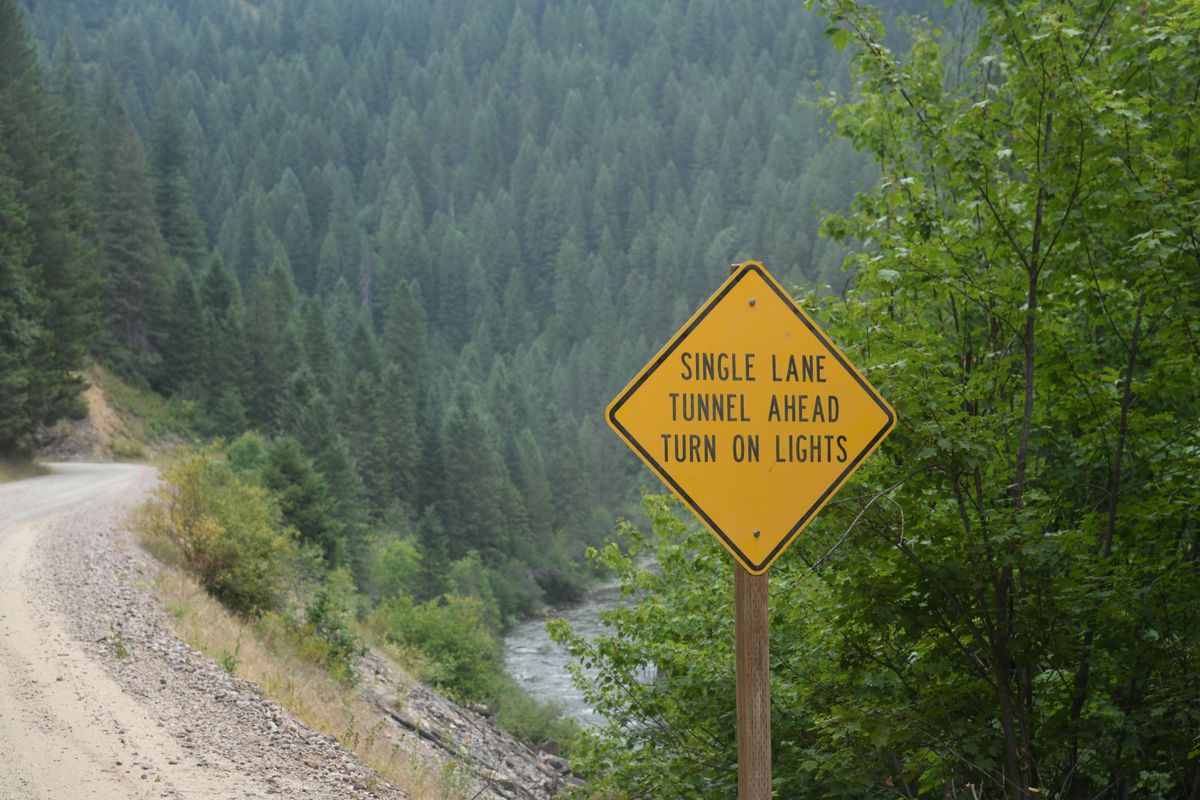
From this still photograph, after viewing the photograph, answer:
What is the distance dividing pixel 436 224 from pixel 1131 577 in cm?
15421

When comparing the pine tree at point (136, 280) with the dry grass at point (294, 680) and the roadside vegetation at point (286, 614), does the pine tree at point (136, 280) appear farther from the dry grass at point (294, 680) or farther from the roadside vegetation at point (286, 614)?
the dry grass at point (294, 680)

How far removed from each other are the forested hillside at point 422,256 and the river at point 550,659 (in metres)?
3.53

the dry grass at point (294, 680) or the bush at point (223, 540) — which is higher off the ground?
the bush at point (223, 540)

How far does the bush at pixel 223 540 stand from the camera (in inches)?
640

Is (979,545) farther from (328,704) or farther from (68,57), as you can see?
(68,57)

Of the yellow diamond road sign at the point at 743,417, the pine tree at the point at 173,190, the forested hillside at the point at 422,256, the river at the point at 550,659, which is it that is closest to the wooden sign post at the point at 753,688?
the yellow diamond road sign at the point at 743,417

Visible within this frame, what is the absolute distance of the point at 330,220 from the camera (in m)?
154

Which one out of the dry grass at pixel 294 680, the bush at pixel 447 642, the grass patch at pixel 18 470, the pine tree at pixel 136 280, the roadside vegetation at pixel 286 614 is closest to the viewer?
the dry grass at pixel 294 680

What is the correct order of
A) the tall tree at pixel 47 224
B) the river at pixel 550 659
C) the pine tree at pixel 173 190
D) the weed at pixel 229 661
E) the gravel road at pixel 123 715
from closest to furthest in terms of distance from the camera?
the gravel road at pixel 123 715 < the weed at pixel 229 661 < the river at pixel 550 659 < the tall tree at pixel 47 224 < the pine tree at pixel 173 190

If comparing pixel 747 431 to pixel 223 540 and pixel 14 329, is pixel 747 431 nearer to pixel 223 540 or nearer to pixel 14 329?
pixel 223 540

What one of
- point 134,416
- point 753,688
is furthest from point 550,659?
point 753,688

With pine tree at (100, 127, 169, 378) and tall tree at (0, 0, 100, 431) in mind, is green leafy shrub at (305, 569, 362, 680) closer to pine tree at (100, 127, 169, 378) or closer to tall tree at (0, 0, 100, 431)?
tall tree at (0, 0, 100, 431)

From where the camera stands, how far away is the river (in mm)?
32625

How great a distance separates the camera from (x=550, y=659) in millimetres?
42469
